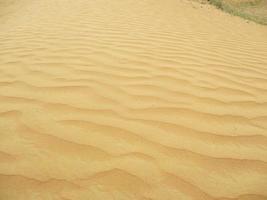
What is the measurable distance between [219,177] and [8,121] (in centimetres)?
157

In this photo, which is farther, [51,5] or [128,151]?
[51,5]

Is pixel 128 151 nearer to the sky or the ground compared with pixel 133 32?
nearer to the ground

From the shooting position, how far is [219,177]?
6.02ft

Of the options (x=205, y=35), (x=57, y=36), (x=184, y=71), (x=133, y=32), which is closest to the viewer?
(x=184, y=71)

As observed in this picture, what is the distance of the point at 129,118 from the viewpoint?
2.30 m

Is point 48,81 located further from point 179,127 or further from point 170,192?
point 170,192

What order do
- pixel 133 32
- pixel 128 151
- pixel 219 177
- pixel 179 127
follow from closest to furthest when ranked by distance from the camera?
pixel 219 177 < pixel 128 151 < pixel 179 127 < pixel 133 32

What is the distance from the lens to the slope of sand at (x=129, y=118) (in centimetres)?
176

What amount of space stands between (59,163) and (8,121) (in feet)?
2.20

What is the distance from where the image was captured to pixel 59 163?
6.15ft

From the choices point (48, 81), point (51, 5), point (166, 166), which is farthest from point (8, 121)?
point (51, 5)

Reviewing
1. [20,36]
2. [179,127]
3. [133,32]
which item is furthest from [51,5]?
[179,127]

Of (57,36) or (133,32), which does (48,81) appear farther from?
(133,32)

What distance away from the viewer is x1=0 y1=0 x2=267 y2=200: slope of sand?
176 cm
